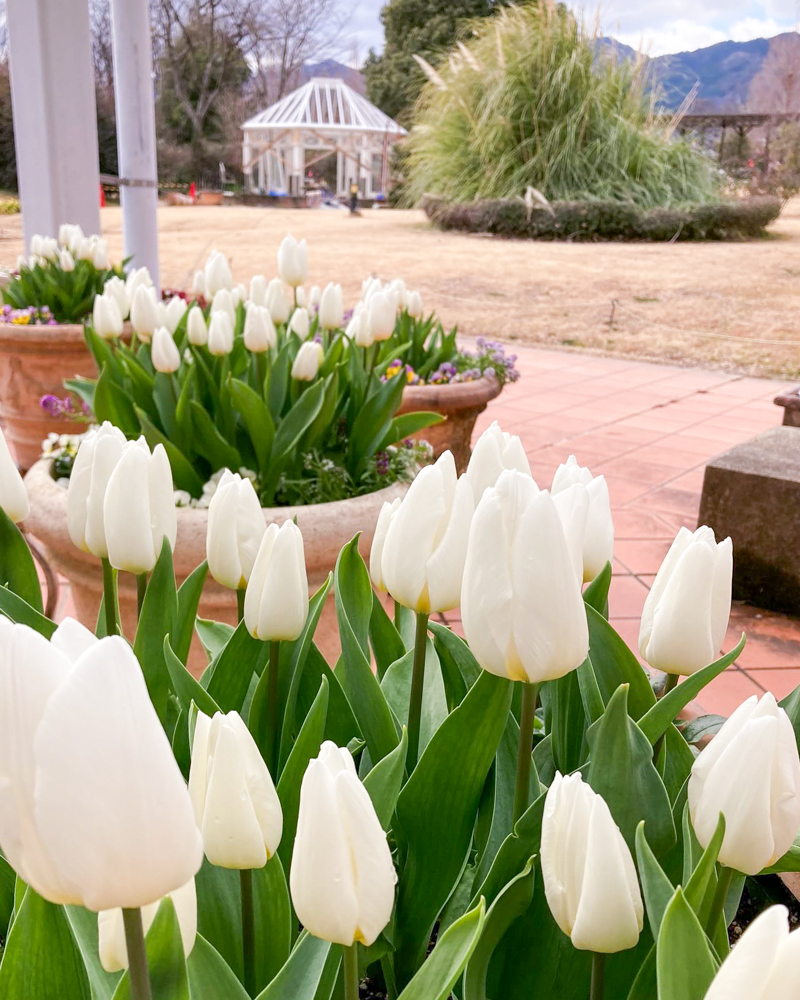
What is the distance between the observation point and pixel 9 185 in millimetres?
5035

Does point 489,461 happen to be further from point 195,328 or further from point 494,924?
point 195,328

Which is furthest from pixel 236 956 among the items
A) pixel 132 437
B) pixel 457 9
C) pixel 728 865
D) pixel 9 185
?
pixel 457 9

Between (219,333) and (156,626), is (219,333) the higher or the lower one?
the higher one

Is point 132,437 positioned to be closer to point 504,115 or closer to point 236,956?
point 236,956

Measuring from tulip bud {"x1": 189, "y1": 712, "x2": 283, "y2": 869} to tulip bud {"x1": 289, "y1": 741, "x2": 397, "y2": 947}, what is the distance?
5 centimetres

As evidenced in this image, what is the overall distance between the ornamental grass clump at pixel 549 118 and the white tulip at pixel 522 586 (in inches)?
352

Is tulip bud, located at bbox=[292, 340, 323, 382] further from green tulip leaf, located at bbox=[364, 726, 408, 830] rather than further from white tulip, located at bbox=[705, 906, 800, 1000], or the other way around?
white tulip, located at bbox=[705, 906, 800, 1000]

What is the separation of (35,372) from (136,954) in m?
2.84

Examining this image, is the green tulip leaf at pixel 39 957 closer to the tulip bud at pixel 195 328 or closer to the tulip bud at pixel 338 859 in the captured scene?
the tulip bud at pixel 338 859

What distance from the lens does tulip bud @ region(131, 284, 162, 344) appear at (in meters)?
1.84

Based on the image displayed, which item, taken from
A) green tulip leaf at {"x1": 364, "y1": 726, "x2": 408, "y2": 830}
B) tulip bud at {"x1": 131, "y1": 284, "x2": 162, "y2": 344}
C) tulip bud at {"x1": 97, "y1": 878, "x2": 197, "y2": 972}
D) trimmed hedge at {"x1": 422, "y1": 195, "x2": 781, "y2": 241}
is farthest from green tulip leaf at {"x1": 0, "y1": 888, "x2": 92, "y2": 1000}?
trimmed hedge at {"x1": 422, "y1": 195, "x2": 781, "y2": 241}

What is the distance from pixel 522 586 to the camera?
1.55 ft

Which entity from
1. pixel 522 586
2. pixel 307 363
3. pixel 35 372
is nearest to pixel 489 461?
pixel 522 586

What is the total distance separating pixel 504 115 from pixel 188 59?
9.93ft
